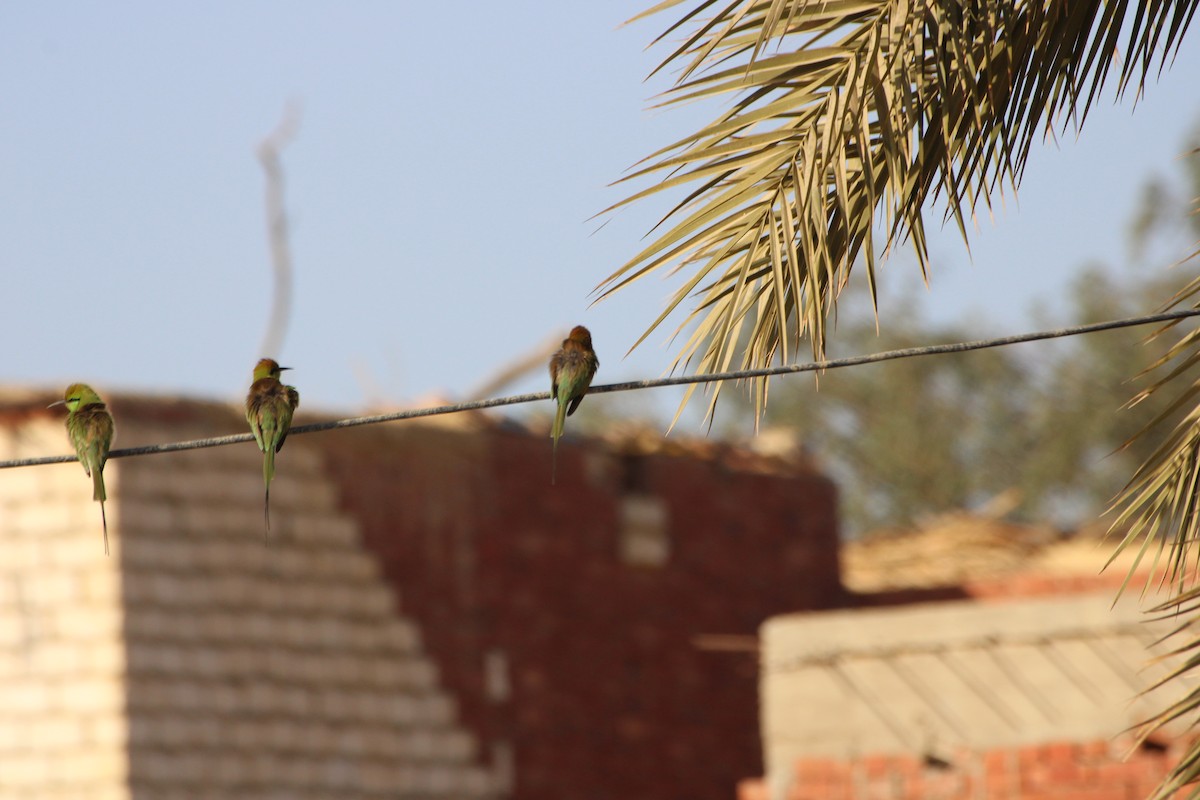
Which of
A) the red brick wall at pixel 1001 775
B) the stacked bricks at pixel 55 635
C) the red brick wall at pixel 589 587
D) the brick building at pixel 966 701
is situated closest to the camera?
the red brick wall at pixel 1001 775

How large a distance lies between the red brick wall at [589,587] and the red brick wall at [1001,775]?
2.32m

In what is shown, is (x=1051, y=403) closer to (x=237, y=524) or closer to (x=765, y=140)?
(x=237, y=524)

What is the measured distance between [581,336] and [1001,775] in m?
4.71

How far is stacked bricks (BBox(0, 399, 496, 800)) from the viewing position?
1058cm

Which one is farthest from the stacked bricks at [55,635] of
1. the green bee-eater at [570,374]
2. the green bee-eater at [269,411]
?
the green bee-eater at [570,374]

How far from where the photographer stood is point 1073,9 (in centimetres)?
543

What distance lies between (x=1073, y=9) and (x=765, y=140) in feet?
2.97

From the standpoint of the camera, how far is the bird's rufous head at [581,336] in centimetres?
636

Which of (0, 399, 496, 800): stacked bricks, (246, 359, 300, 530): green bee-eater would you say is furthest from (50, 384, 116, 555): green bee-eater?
(0, 399, 496, 800): stacked bricks

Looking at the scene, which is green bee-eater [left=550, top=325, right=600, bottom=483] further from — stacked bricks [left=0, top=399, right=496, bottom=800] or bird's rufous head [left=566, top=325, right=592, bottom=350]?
stacked bricks [left=0, top=399, right=496, bottom=800]

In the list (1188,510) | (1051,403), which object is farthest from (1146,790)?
(1051,403)

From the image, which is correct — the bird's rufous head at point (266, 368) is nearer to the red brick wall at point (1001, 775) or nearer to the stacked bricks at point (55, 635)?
the stacked bricks at point (55, 635)

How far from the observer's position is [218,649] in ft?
36.6

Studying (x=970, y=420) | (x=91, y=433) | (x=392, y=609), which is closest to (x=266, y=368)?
(x=91, y=433)
